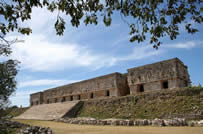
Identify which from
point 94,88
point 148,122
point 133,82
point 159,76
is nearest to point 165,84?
point 159,76

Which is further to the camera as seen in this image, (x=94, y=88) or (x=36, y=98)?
(x=36, y=98)

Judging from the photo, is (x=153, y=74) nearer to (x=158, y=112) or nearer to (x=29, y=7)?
(x=158, y=112)

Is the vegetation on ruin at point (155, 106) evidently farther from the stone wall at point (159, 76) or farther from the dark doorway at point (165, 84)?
the dark doorway at point (165, 84)

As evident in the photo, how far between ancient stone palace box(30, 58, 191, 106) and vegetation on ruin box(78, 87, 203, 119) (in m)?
2.41

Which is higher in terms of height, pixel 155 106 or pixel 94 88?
pixel 94 88

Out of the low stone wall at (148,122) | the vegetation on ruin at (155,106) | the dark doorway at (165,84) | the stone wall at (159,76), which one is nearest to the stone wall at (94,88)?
the stone wall at (159,76)

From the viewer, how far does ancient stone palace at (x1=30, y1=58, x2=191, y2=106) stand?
42.7 ft

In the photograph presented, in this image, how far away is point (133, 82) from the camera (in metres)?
15.0

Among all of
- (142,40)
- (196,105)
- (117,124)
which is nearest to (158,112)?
(196,105)

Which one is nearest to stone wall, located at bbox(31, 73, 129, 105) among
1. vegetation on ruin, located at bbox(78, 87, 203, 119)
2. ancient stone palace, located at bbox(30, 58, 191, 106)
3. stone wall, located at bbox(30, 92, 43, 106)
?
ancient stone palace, located at bbox(30, 58, 191, 106)

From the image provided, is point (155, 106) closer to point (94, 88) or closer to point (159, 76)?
point (159, 76)

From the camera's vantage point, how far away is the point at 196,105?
884 cm

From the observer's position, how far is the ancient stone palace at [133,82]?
42.7 ft

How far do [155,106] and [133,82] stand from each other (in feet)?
A: 15.5
